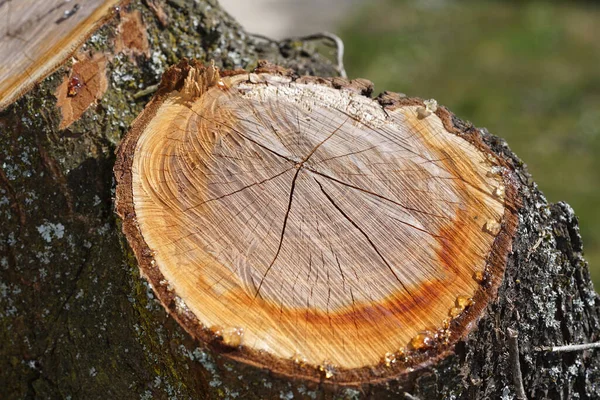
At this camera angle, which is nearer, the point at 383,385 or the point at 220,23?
the point at 383,385

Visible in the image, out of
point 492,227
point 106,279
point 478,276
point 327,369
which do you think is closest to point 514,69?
point 492,227

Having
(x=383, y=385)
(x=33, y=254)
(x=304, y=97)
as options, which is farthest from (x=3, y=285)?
(x=383, y=385)

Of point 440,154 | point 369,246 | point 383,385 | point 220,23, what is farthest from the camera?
point 220,23

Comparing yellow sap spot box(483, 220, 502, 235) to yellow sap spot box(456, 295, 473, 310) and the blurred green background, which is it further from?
the blurred green background

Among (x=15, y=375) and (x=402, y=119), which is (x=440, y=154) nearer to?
(x=402, y=119)

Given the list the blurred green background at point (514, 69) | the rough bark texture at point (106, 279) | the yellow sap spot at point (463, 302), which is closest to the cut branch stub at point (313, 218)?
the yellow sap spot at point (463, 302)
